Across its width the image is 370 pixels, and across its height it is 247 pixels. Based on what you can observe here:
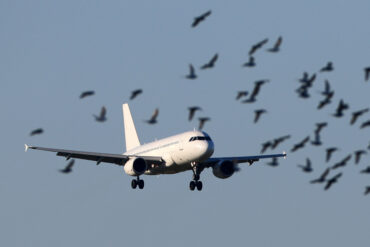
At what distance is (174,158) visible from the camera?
93375mm

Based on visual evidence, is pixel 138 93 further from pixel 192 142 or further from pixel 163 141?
pixel 163 141

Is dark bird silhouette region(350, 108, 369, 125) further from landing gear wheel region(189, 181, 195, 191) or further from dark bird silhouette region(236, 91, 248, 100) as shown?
landing gear wheel region(189, 181, 195, 191)

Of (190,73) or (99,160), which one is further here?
(99,160)

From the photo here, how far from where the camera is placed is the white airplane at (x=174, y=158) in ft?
297

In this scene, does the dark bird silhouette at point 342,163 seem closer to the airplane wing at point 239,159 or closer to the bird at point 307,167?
the bird at point 307,167

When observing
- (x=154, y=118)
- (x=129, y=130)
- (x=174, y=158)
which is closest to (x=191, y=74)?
(x=154, y=118)

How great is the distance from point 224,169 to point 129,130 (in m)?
29.2

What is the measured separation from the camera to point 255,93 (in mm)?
46656

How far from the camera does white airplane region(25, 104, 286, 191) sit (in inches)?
3563

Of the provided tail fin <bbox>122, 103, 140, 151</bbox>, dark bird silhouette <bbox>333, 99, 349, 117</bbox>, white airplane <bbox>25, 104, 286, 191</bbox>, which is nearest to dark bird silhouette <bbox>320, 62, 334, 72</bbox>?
dark bird silhouette <bbox>333, 99, 349, 117</bbox>

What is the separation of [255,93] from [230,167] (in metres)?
52.3

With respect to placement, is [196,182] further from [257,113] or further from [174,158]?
[257,113]

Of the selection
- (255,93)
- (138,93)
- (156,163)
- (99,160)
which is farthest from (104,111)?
(99,160)

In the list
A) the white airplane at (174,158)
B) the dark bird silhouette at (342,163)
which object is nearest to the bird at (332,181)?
the dark bird silhouette at (342,163)
